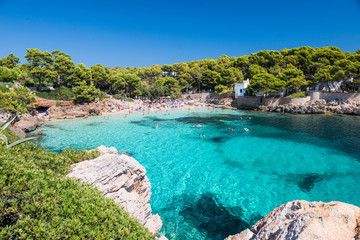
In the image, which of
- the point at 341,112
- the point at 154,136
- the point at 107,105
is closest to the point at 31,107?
the point at 107,105

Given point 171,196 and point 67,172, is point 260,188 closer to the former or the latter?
point 171,196

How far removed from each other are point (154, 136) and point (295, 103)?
126 ft

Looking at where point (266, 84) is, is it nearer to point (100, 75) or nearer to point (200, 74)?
point (200, 74)

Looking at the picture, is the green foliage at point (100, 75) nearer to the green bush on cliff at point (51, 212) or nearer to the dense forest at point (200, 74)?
the dense forest at point (200, 74)

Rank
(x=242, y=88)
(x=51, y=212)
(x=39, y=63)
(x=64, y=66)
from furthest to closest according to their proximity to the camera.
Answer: (x=242, y=88)
(x=64, y=66)
(x=39, y=63)
(x=51, y=212)

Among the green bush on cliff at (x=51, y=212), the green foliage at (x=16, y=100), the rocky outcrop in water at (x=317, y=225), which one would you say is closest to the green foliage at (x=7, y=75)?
the green foliage at (x=16, y=100)

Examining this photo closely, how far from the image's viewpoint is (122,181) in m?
7.39

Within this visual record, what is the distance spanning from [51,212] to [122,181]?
139 inches

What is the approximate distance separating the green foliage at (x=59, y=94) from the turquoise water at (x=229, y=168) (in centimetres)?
1917

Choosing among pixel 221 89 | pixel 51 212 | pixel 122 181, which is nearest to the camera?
pixel 51 212

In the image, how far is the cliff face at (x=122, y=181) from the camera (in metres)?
6.84

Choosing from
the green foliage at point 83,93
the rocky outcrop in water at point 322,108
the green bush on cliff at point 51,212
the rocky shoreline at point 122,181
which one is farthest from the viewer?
the green foliage at point 83,93

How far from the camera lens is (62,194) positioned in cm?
455

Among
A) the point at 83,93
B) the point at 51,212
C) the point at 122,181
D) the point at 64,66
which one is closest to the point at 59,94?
the point at 83,93
